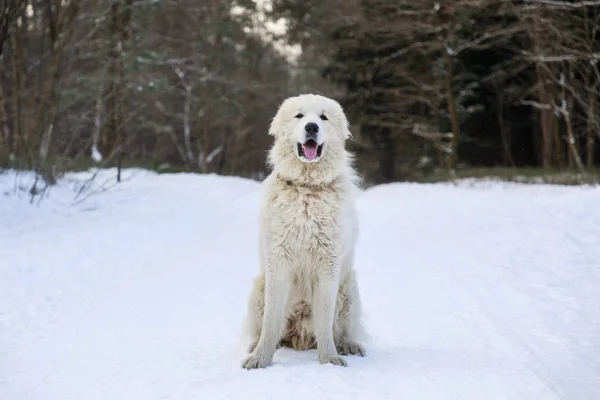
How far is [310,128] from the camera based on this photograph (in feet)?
12.8

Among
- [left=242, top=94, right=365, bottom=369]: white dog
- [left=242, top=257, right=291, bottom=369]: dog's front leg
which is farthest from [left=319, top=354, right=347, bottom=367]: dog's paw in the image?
[left=242, top=257, right=291, bottom=369]: dog's front leg

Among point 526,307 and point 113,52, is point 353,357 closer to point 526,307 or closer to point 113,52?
point 526,307

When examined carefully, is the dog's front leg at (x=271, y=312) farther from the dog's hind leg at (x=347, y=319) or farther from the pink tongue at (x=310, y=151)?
the pink tongue at (x=310, y=151)

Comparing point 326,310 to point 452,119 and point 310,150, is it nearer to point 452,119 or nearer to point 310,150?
point 310,150

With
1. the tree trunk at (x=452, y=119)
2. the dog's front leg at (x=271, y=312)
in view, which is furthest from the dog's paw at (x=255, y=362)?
the tree trunk at (x=452, y=119)

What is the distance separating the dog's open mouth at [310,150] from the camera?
3.96 m

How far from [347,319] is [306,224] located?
35.5 inches

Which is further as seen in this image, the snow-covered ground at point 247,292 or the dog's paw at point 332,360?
the dog's paw at point 332,360

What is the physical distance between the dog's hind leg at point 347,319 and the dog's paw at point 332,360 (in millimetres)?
360

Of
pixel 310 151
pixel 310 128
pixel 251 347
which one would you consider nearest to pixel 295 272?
pixel 251 347

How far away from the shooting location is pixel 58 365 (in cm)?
418

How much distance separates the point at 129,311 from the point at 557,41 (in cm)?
1402

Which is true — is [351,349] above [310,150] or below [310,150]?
below

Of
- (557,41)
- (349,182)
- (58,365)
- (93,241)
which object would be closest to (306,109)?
(349,182)
